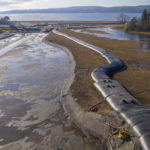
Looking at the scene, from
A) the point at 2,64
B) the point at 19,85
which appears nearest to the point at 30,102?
the point at 19,85

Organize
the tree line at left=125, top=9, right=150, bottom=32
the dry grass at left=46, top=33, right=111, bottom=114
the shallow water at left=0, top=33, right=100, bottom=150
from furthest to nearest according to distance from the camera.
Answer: the tree line at left=125, top=9, right=150, bottom=32
the dry grass at left=46, top=33, right=111, bottom=114
the shallow water at left=0, top=33, right=100, bottom=150

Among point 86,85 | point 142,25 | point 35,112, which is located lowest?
point 35,112

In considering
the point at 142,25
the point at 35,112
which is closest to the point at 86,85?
the point at 35,112

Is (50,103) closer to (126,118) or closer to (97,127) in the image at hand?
(97,127)

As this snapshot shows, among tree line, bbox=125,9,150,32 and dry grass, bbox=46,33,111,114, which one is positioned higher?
tree line, bbox=125,9,150,32

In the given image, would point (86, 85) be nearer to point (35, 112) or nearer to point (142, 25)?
point (35, 112)

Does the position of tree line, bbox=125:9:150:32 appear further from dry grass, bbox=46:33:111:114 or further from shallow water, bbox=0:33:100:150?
shallow water, bbox=0:33:100:150

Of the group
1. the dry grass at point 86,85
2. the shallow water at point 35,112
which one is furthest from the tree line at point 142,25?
the shallow water at point 35,112

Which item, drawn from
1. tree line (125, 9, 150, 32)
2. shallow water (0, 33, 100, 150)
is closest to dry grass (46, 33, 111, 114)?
shallow water (0, 33, 100, 150)
